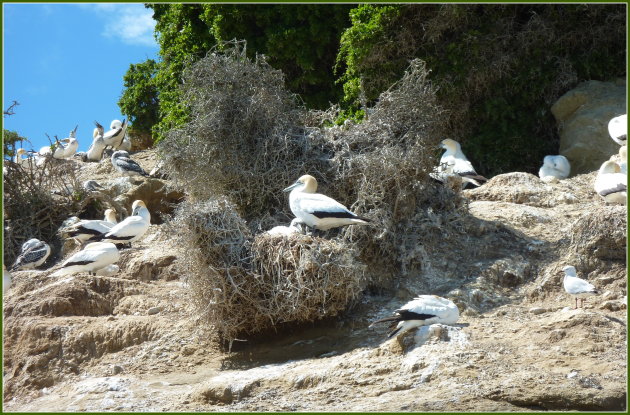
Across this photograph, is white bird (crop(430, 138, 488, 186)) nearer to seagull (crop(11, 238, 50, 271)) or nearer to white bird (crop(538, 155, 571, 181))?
white bird (crop(538, 155, 571, 181))

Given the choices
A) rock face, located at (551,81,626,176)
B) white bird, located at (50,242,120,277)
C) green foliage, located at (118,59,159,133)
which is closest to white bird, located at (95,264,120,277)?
white bird, located at (50,242,120,277)

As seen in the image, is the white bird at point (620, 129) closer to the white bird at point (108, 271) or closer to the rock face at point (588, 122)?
the rock face at point (588, 122)

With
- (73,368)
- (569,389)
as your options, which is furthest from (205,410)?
(569,389)

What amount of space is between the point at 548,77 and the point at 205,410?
10580 mm

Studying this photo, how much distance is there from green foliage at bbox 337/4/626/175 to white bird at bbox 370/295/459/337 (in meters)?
7.73

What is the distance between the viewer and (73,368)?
403 inches

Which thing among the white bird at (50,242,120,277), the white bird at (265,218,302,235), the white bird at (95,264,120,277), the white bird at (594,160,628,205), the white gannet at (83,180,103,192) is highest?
the white gannet at (83,180,103,192)

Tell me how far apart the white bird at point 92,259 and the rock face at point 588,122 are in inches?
326

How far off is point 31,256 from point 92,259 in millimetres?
2597

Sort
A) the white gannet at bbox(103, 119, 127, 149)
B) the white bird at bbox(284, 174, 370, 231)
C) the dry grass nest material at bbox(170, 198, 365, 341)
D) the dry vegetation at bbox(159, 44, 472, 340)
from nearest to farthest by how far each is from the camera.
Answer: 1. the dry grass nest material at bbox(170, 198, 365, 341)
2. the dry vegetation at bbox(159, 44, 472, 340)
3. the white bird at bbox(284, 174, 370, 231)
4. the white gannet at bbox(103, 119, 127, 149)

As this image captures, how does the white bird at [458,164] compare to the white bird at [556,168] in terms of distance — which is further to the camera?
the white bird at [556,168]

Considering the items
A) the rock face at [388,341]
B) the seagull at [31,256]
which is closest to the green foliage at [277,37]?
the seagull at [31,256]

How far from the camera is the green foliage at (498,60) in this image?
16.6m

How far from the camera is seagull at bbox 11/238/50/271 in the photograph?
1413 centimetres
